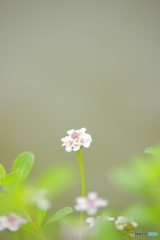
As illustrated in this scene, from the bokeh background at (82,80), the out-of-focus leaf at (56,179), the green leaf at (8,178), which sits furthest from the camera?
the bokeh background at (82,80)

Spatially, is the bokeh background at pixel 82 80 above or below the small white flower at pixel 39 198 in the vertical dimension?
above

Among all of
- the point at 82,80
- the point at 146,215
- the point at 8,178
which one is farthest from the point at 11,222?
the point at 82,80

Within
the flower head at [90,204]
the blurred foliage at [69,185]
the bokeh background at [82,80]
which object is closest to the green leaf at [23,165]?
the blurred foliage at [69,185]

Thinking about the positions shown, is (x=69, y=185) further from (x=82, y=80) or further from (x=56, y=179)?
(x=82, y=80)

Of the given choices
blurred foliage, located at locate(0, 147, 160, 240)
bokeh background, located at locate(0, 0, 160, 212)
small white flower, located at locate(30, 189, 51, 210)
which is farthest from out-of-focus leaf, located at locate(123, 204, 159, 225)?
bokeh background, located at locate(0, 0, 160, 212)

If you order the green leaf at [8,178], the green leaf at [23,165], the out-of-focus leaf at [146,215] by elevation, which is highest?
the green leaf at [23,165]

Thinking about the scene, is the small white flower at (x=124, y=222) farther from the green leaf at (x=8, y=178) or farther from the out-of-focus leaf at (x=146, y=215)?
the green leaf at (x=8, y=178)

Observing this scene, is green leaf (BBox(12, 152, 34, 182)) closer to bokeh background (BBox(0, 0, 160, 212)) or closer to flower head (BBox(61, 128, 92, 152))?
flower head (BBox(61, 128, 92, 152))

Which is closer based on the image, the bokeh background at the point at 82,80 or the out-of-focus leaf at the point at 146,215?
the out-of-focus leaf at the point at 146,215

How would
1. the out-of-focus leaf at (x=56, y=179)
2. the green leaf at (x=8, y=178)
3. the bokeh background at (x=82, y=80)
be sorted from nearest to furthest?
the out-of-focus leaf at (x=56, y=179) < the green leaf at (x=8, y=178) < the bokeh background at (x=82, y=80)
